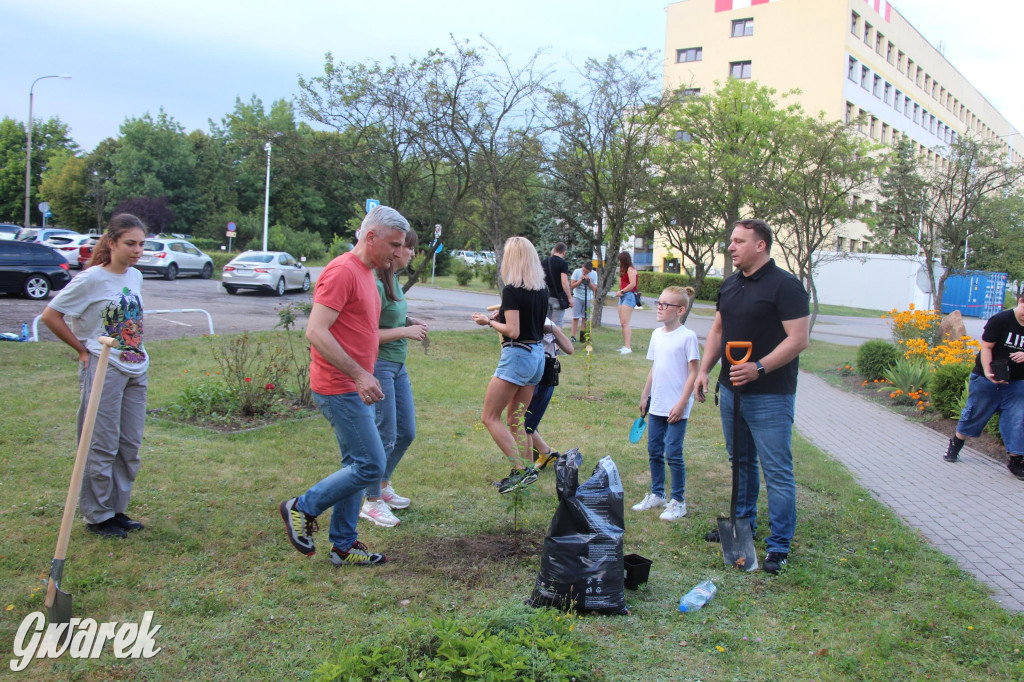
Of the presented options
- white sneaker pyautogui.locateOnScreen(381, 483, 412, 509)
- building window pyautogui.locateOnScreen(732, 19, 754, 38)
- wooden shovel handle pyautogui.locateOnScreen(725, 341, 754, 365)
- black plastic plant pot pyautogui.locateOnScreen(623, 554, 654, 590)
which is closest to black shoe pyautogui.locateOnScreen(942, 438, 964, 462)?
wooden shovel handle pyautogui.locateOnScreen(725, 341, 754, 365)

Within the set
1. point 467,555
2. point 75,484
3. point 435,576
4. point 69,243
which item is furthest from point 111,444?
point 69,243

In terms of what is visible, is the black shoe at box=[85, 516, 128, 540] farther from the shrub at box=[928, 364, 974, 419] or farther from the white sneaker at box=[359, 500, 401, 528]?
the shrub at box=[928, 364, 974, 419]

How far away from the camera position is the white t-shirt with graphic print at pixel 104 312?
4148 mm

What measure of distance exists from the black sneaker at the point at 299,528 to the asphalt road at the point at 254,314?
5591mm

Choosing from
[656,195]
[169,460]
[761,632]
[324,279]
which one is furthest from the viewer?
[656,195]

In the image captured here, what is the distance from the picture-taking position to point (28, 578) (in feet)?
12.0

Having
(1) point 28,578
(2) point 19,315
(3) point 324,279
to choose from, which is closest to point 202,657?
(1) point 28,578

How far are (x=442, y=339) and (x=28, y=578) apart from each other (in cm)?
1117

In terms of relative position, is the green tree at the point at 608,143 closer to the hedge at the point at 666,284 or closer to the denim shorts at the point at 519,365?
the denim shorts at the point at 519,365

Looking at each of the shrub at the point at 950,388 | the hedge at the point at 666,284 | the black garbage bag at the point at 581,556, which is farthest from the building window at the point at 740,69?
the black garbage bag at the point at 581,556

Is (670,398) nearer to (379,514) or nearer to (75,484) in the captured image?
(379,514)

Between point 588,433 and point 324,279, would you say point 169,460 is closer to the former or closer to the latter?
point 324,279

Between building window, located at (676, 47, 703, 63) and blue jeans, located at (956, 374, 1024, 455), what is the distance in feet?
149

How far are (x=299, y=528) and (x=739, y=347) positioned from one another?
275 centimetres
